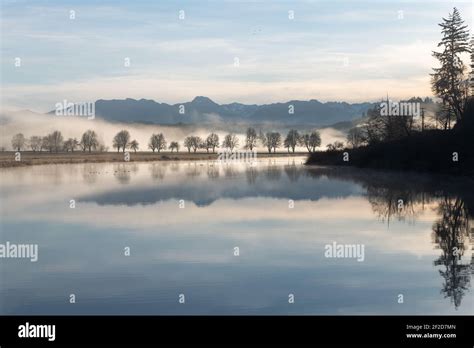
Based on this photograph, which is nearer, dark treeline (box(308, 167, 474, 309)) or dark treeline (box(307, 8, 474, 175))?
dark treeline (box(308, 167, 474, 309))

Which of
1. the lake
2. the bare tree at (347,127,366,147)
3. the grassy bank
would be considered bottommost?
the lake

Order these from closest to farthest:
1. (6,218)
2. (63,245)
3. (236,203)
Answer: (63,245)
(6,218)
(236,203)

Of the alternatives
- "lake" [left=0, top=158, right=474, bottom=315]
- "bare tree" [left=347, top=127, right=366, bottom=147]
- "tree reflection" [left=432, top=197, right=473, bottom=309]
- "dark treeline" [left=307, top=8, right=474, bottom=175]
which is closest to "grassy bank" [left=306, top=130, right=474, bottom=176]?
"dark treeline" [left=307, top=8, right=474, bottom=175]

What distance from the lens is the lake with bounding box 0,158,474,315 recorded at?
1201 centimetres

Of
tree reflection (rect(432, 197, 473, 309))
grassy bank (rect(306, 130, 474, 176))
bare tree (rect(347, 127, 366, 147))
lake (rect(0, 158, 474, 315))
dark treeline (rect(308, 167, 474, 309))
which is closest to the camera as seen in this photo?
lake (rect(0, 158, 474, 315))

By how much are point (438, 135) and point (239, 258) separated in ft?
165

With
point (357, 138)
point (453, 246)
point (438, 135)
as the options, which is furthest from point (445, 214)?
point (357, 138)

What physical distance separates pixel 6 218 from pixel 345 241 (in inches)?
568

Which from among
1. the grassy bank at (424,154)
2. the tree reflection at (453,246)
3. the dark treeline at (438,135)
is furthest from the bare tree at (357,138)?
the tree reflection at (453,246)

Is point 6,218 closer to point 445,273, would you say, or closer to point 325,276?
point 325,276

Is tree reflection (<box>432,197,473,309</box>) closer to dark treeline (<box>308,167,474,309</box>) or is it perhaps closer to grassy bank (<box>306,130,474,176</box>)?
dark treeline (<box>308,167,474,309</box>)

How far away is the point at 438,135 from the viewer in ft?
204

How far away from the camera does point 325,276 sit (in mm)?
14258
